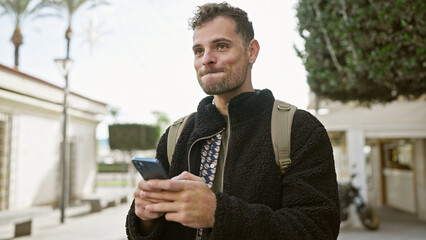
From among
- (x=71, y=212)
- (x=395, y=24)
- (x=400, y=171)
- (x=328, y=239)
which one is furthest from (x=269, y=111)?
(x=400, y=171)

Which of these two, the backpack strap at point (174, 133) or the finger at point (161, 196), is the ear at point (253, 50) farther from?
the finger at point (161, 196)

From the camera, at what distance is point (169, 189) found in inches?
45.8

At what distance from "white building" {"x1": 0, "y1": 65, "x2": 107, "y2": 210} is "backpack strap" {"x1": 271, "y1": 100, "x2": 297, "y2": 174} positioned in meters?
13.1

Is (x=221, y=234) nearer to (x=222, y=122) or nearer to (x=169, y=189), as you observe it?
(x=169, y=189)

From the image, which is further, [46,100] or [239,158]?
[46,100]

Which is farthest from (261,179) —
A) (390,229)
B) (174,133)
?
(390,229)

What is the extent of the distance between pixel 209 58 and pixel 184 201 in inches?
26.2

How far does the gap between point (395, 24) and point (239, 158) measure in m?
6.54

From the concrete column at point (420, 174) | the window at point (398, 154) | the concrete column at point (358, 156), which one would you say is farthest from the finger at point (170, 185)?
the window at point (398, 154)

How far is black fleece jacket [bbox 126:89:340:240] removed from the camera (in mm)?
1295

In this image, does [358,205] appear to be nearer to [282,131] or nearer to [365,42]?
[365,42]

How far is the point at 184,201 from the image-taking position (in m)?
1.17

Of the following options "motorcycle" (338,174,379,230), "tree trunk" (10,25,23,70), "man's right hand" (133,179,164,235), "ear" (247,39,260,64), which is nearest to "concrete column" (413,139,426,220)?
"motorcycle" (338,174,379,230)

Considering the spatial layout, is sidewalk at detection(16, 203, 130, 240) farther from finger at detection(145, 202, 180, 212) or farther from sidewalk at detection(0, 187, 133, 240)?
finger at detection(145, 202, 180, 212)
